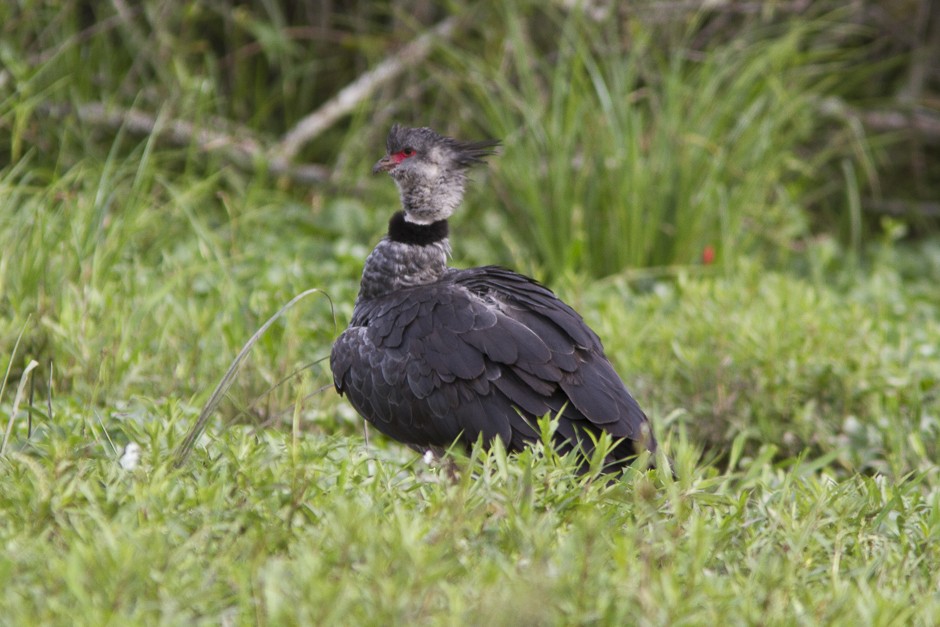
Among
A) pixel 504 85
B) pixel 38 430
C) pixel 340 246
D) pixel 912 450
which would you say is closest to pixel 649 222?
pixel 504 85

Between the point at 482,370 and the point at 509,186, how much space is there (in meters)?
2.52

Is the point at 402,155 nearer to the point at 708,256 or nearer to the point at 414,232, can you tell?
the point at 414,232

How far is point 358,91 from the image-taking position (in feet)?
20.3

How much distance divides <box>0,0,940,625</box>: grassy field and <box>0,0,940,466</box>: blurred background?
23 millimetres

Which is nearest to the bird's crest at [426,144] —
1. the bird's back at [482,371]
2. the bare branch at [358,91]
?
the bird's back at [482,371]

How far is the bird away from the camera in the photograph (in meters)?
2.97

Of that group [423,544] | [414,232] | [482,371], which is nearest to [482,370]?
[482,371]

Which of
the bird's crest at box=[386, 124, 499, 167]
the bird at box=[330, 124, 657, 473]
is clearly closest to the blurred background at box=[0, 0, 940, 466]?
the bird at box=[330, 124, 657, 473]

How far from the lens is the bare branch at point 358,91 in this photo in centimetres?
611

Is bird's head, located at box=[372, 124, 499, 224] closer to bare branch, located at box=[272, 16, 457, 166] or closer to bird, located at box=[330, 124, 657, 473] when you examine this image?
bird, located at box=[330, 124, 657, 473]

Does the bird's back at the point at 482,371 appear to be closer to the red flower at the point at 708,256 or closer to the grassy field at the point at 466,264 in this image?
the grassy field at the point at 466,264

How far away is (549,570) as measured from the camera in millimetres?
1963

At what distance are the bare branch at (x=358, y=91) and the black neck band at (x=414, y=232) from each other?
102 inches

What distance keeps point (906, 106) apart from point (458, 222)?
292cm
